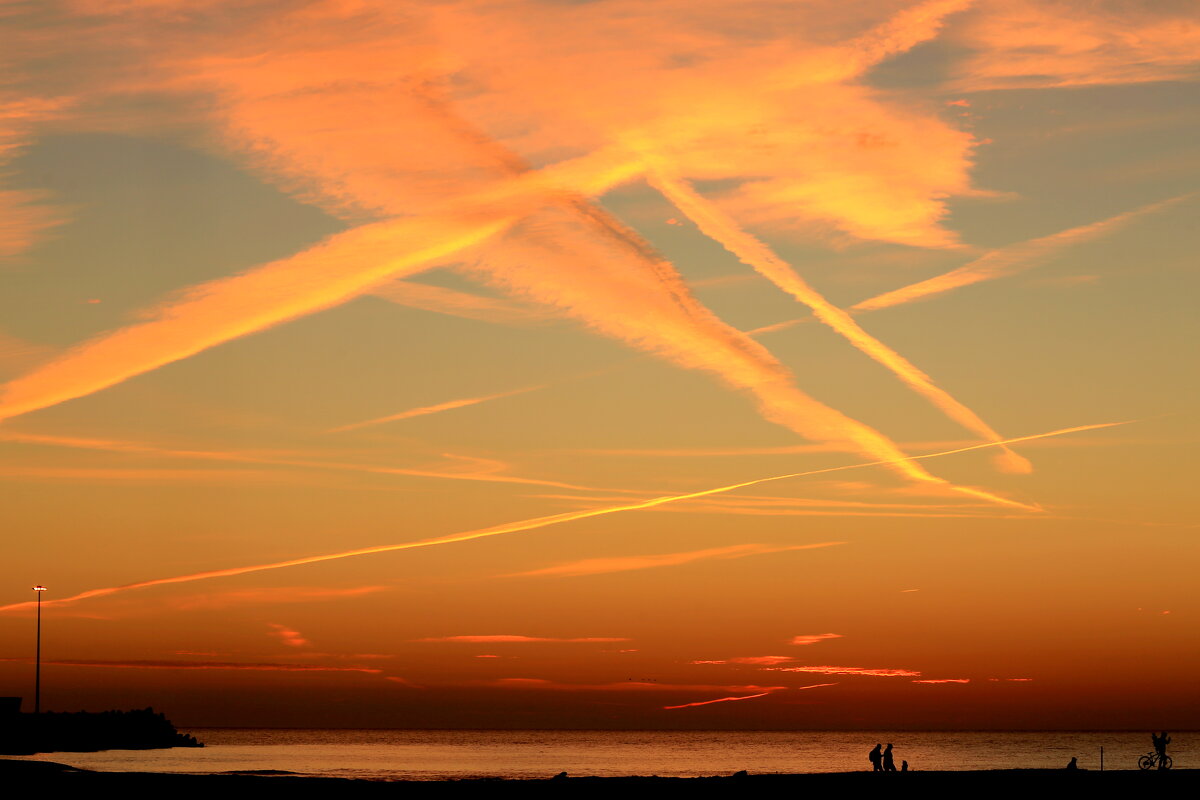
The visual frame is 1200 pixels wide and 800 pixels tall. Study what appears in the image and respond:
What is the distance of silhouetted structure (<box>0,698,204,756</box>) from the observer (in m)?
141

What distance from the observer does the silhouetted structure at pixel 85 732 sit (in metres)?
141

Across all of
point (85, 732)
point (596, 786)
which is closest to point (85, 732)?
point (85, 732)

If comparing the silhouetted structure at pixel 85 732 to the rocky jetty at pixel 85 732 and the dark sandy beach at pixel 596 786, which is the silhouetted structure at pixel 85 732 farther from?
the dark sandy beach at pixel 596 786

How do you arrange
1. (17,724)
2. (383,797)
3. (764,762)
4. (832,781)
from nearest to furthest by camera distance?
(383,797) → (832,781) → (17,724) → (764,762)

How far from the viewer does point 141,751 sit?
167m

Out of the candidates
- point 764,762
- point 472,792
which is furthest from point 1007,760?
point 472,792

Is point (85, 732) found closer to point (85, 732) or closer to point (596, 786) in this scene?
point (85, 732)

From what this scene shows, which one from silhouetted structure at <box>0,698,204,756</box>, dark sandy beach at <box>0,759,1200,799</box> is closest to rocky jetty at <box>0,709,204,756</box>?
silhouetted structure at <box>0,698,204,756</box>

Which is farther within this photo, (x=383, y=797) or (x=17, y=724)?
(x=17, y=724)

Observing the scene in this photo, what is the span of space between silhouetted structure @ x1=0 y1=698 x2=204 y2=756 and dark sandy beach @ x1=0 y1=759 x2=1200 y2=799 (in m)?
81.1

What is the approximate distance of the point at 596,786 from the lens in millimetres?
62594

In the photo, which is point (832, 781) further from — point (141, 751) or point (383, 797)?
point (141, 751)

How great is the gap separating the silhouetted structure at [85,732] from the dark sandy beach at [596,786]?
81.1 meters

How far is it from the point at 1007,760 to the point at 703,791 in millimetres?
134573
